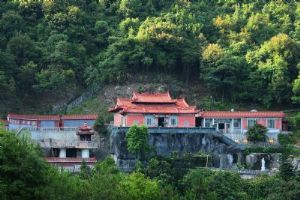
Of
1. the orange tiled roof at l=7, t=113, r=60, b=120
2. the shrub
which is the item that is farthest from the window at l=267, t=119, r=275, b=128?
the orange tiled roof at l=7, t=113, r=60, b=120

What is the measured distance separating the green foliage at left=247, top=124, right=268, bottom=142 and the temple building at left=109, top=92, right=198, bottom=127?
11.6 feet

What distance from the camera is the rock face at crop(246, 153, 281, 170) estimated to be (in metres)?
45.0

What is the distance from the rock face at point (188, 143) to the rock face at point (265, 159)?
72cm

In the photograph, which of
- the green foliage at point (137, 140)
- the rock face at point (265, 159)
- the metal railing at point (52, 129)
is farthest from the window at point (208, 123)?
the metal railing at point (52, 129)

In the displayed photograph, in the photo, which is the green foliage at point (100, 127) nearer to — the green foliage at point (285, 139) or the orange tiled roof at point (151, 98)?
the orange tiled roof at point (151, 98)

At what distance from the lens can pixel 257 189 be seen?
1576 inches

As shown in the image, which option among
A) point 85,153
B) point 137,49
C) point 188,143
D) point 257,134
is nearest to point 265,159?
point 257,134

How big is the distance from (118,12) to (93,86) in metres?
10.1

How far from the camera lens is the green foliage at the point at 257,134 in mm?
46409

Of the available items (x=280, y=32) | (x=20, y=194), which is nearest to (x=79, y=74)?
(x=280, y=32)

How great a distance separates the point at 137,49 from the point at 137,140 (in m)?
12.4

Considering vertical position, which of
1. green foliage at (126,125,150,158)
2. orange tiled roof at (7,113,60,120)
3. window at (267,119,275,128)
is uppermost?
orange tiled roof at (7,113,60,120)

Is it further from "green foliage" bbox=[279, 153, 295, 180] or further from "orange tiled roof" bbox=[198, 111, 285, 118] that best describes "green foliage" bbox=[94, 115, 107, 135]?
"green foliage" bbox=[279, 153, 295, 180]

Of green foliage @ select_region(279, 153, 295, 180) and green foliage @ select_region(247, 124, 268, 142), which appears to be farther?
green foliage @ select_region(247, 124, 268, 142)
